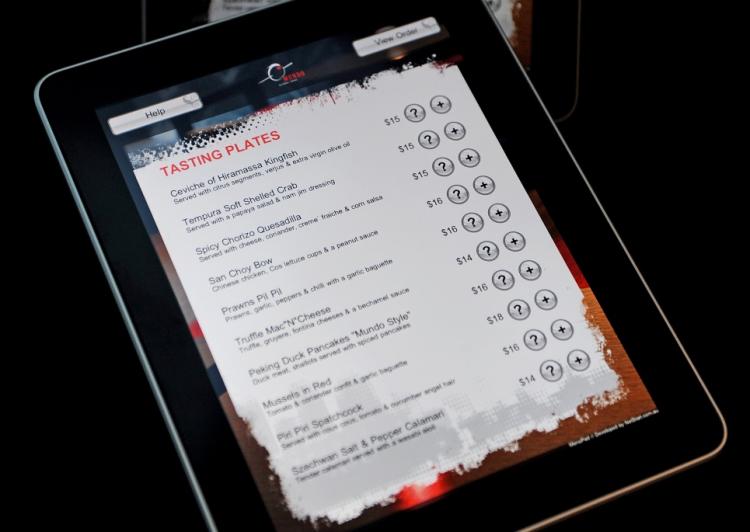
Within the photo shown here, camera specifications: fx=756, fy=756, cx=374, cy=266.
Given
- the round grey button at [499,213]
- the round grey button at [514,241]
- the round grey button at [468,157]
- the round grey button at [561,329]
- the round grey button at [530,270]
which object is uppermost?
the round grey button at [468,157]

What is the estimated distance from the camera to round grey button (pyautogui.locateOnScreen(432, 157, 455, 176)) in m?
0.55

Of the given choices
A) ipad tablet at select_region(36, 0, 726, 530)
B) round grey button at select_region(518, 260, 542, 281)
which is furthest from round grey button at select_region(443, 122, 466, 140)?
round grey button at select_region(518, 260, 542, 281)

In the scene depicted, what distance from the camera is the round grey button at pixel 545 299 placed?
1.71ft

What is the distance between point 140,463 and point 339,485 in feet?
0.67

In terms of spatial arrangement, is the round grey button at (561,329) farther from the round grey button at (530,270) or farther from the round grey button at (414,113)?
the round grey button at (414,113)

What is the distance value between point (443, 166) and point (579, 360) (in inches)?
6.6

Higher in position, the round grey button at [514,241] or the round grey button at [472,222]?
the round grey button at [472,222]

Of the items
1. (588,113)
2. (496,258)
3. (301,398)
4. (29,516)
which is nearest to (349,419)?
(301,398)

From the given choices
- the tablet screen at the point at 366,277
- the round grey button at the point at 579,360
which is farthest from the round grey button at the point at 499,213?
the round grey button at the point at 579,360

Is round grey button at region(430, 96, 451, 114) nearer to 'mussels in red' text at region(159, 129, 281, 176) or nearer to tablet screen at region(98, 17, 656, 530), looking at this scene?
tablet screen at region(98, 17, 656, 530)

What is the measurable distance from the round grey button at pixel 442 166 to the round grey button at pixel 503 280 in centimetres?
8

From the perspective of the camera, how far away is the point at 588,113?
0.72 meters

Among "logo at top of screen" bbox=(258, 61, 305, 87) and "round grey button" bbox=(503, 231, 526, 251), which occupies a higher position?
"logo at top of screen" bbox=(258, 61, 305, 87)

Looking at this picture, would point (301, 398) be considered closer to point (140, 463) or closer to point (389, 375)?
point (389, 375)
